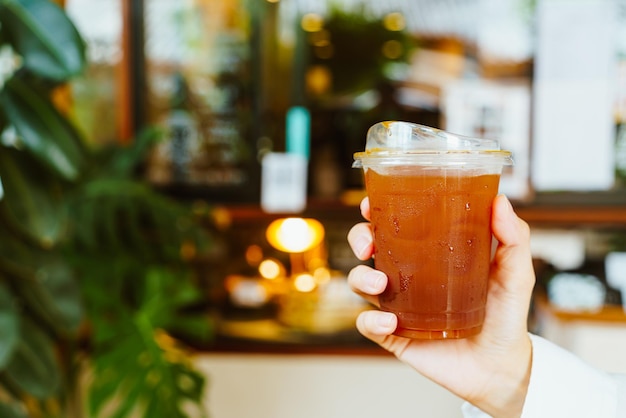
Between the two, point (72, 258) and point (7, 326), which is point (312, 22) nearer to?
point (72, 258)

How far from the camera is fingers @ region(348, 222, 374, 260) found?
3.41ft

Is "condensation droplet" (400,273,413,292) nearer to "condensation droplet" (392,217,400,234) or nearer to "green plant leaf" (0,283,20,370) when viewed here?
"condensation droplet" (392,217,400,234)

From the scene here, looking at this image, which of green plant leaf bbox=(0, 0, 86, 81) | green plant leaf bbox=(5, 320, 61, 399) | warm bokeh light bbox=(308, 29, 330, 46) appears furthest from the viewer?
warm bokeh light bbox=(308, 29, 330, 46)

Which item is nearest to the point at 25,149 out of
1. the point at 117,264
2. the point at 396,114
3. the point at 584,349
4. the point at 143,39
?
the point at 117,264

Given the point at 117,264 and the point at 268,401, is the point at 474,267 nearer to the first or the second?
the point at 117,264

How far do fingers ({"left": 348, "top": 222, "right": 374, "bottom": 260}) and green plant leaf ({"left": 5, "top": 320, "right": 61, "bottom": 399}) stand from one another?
1.25 meters

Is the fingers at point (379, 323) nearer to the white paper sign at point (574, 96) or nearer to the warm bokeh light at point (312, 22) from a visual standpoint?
the white paper sign at point (574, 96)

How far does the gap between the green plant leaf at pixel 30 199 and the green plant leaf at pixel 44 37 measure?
300 mm

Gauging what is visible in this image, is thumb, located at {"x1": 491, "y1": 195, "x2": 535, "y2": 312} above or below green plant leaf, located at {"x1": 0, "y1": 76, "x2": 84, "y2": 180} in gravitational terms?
below

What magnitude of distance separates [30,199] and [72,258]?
2.32 ft

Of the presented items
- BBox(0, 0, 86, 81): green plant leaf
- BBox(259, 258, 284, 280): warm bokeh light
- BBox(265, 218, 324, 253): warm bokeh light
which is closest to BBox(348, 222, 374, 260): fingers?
BBox(0, 0, 86, 81): green plant leaf

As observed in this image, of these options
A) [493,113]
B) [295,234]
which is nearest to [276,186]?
[295,234]

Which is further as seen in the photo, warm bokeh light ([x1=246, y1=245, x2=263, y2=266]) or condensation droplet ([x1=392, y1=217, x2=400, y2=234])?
warm bokeh light ([x1=246, y1=245, x2=263, y2=266])

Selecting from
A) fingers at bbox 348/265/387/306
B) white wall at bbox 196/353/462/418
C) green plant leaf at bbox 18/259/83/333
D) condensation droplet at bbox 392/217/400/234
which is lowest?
white wall at bbox 196/353/462/418
